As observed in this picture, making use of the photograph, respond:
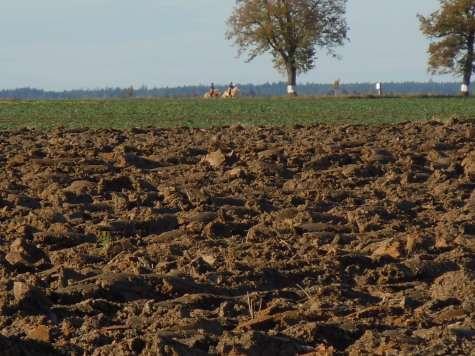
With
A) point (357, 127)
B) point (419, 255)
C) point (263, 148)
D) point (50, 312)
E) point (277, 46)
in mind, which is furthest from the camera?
point (277, 46)

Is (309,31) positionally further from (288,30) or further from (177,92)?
(177,92)

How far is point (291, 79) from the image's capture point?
78.5m

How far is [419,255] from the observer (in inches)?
364

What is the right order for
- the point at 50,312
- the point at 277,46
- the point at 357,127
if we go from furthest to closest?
1. the point at 277,46
2. the point at 357,127
3. the point at 50,312

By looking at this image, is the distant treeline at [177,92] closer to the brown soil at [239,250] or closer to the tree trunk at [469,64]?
A: the tree trunk at [469,64]

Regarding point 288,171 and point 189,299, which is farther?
point 288,171

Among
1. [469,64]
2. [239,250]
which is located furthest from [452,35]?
[239,250]

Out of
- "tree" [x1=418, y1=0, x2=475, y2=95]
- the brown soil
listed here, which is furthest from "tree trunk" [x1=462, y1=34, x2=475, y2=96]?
the brown soil

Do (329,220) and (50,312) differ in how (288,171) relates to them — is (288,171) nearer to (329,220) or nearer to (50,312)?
(329,220)

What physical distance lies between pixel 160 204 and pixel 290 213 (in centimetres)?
160

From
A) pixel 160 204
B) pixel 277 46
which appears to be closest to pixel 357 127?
pixel 160 204

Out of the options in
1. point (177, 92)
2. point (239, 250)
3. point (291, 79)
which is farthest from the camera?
point (177, 92)

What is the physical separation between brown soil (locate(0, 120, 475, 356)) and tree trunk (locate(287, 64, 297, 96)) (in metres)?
60.0

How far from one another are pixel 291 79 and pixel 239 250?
228 feet
